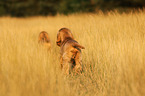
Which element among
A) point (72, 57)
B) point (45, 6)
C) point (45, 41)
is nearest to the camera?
point (72, 57)

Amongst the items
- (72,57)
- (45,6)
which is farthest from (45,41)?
(45,6)

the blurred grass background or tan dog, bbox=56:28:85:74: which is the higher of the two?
the blurred grass background

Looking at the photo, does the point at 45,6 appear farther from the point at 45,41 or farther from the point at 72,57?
the point at 72,57

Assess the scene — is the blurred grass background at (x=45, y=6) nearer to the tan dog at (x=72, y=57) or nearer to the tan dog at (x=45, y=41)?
the tan dog at (x=45, y=41)

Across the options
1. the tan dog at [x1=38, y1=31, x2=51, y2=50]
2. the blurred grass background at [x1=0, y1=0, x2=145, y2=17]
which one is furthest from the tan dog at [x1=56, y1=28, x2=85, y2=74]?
the blurred grass background at [x1=0, y1=0, x2=145, y2=17]

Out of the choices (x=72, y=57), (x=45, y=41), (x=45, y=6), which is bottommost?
(x=72, y=57)

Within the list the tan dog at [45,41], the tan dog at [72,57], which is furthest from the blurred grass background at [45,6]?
the tan dog at [72,57]

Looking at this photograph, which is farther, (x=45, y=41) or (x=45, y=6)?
(x=45, y=6)

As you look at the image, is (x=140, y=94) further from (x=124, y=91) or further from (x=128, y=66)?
(x=128, y=66)

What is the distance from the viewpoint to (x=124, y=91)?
6.72 feet

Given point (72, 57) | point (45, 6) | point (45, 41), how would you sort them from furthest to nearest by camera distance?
point (45, 6)
point (45, 41)
point (72, 57)

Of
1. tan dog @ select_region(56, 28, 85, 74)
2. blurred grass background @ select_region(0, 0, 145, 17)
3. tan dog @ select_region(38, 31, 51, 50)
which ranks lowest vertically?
tan dog @ select_region(56, 28, 85, 74)

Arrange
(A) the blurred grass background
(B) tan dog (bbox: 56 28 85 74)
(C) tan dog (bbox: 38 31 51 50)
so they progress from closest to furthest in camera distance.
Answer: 1. (B) tan dog (bbox: 56 28 85 74)
2. (C) tan dog (bbox: 38 31 51 50)
3. (A) the blurred grass background

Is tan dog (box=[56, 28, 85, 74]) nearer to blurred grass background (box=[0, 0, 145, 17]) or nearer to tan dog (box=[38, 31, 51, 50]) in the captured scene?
tan dog (box=[38, 31, 51, 50])
